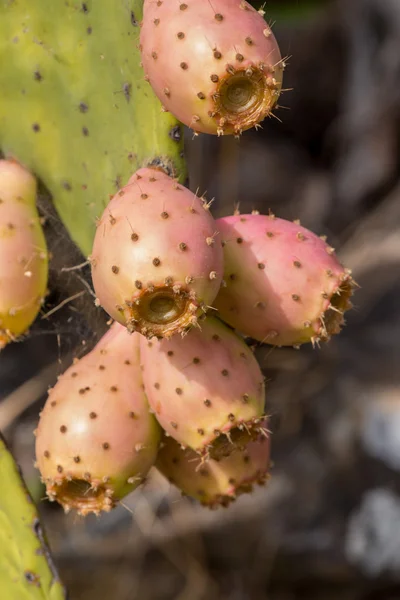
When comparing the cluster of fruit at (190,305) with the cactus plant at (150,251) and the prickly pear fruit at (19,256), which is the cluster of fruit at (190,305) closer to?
the cactus plant at (150,251)

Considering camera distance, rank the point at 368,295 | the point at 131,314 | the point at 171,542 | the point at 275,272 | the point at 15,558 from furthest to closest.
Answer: the point at 368,295
the point at 171,542
the point at 15,558
the point at 275,272
the point at 131,314

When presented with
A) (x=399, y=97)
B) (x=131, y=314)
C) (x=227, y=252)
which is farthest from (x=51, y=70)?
(x=399, y=97)

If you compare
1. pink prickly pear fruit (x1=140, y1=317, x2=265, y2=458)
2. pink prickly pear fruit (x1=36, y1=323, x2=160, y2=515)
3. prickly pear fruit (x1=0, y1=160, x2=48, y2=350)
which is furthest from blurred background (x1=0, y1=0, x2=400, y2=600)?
pink prickly pear fruit (x1=140, y1=317, x2=265, y2=458)

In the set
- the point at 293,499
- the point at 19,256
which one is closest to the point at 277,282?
the point at 19,256

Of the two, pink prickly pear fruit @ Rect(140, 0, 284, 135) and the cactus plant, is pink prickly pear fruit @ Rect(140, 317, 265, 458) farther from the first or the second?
pink prickly pear fruit @ Rect(140, 0, 284, 135)

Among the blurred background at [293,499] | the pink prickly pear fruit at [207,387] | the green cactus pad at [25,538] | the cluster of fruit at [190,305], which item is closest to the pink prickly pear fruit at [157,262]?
the cluster of fruit at [190,305]

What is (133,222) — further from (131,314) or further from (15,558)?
(15,558)

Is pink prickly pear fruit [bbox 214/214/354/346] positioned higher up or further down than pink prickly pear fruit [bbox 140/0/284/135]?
further down

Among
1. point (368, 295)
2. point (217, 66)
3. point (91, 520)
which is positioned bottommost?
point (91, 520)
